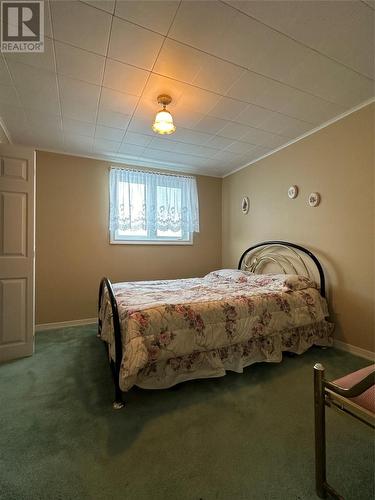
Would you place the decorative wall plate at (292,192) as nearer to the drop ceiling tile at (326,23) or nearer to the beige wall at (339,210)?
the beige wall at (339,210)

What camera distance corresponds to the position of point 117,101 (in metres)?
2.29

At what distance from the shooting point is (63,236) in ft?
11.3

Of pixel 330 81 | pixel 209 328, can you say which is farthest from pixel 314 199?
pixel 209 328

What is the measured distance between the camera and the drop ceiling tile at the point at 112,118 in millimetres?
2471

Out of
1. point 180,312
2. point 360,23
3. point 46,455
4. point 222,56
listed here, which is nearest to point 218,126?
point 222,56

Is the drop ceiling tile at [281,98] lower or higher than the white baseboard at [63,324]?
higher

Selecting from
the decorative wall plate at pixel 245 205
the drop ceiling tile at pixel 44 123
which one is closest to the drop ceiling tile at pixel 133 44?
the drop ceiling tile at pixel 44 123

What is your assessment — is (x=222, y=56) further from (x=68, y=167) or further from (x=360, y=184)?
(x=68, y=167)

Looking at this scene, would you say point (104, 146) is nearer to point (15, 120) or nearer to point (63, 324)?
point (15, 120)

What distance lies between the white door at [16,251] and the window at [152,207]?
1278mm

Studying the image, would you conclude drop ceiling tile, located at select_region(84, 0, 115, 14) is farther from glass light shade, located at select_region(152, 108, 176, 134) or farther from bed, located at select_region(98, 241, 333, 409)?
bed, located at select_region(98, 241, 333, 409)

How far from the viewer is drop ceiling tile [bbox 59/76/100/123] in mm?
2055

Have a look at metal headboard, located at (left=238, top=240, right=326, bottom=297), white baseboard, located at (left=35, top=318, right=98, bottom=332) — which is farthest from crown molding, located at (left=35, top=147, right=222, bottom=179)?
white baseboard, located at (left=35, top=318, right=98, bottom=332)

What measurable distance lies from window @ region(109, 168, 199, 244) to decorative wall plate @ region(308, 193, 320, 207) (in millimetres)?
1902
